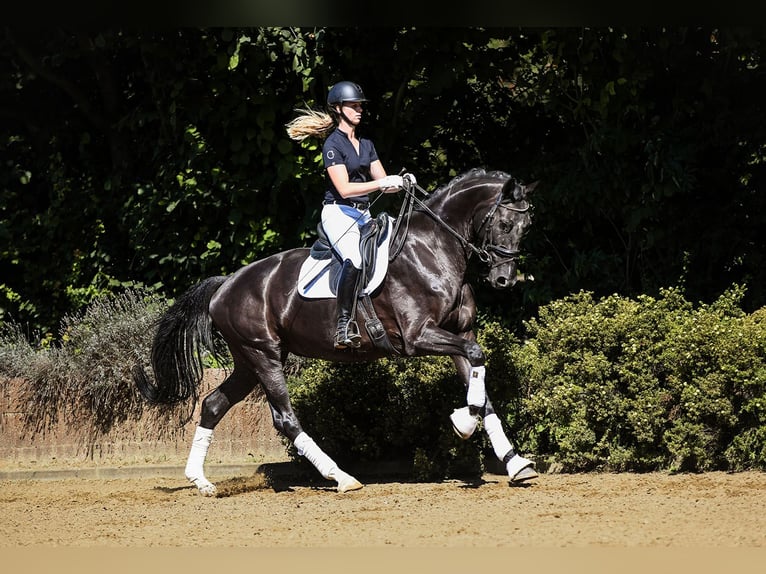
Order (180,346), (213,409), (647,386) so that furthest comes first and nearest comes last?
(180,346), (213,409), (647,386)

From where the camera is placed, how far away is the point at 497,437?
868 centimetres

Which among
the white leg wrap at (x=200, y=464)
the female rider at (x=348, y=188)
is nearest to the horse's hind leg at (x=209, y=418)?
the white leg wrap at (x=200, y=464)

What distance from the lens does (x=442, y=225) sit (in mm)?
9055

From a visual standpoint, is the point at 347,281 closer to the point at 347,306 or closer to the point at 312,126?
the point at 347,306

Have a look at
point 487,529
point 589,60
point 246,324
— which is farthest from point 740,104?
point 487,529

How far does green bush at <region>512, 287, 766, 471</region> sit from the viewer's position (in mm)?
9031

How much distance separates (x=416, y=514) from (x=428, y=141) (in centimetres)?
731

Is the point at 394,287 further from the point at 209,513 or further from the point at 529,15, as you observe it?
the point at 529,15

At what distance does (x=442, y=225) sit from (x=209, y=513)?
3047 mm

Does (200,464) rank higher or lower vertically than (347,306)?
lower

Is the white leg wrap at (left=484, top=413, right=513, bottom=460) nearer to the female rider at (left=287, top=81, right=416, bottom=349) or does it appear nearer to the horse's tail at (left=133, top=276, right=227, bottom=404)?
the female rider at (left=287, top=81, right=416, bottom=349)

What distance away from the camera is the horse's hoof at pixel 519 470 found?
8.64 m

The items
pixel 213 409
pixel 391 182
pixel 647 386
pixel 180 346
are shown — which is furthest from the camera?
pixel 180 346

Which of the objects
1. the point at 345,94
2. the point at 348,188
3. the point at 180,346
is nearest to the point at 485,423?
the point at 348,188
